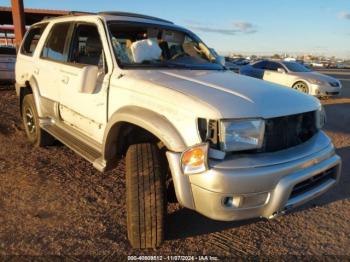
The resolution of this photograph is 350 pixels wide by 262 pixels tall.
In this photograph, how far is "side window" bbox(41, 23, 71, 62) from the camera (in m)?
4.58

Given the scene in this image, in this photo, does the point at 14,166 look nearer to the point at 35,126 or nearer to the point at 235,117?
the point at 35,126

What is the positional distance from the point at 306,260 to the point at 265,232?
1.67ft

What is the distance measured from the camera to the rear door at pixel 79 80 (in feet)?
12.0

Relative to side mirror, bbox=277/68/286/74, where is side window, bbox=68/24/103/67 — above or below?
above

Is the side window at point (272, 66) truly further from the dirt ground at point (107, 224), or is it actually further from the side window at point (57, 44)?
the side window at point (57, 44)

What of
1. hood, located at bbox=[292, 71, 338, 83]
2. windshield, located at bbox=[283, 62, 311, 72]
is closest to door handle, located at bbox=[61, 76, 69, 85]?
hood, located at bbox=[292, 71, 338, 83]

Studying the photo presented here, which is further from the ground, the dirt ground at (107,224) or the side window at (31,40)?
the side window at (31,40)

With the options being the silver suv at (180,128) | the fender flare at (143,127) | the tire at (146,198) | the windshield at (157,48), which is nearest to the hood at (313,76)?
the windshield at (157,48)

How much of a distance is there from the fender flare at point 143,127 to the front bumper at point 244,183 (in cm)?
11

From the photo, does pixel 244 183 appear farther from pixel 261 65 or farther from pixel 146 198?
pixel 261 65

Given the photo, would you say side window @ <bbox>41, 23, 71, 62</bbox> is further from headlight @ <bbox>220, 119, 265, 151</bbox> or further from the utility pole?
the utility pole

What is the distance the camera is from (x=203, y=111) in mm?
2613

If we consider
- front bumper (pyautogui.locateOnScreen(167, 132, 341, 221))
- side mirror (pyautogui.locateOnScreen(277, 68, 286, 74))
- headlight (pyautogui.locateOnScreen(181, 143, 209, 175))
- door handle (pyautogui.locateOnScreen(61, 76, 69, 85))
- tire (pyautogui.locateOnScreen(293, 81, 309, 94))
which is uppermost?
door handle (pyautogui.locateOnScreen(61, 76, 69, 85))

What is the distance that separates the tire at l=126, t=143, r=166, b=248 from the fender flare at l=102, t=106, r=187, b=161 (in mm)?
269
